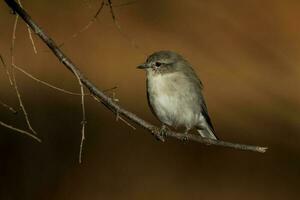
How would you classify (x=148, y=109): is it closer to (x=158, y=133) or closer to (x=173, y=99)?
(x=173, y=99)

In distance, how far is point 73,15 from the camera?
9320mm

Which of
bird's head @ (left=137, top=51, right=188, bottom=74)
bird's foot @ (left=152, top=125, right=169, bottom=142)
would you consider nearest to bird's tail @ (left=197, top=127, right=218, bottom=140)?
bird's head @ (left=137, top=51, right=188, bottom=74)

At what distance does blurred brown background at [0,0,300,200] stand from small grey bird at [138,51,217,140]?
33.6 inches

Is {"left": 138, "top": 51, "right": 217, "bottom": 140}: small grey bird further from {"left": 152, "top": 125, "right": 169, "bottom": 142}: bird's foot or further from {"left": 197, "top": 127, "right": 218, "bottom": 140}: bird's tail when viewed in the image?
{"left": 152, "top": 125, "right": 169, "bottom": 142}: bird's foot

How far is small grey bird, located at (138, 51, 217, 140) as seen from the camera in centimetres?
532

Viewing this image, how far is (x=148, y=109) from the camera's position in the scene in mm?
8164

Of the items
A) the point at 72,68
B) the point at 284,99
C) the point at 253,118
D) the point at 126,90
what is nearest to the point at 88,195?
the point at 126,90

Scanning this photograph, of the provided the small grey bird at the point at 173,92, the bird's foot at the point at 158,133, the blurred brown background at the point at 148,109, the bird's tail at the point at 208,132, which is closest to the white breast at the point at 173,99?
the small grey bird at the point at 173,92

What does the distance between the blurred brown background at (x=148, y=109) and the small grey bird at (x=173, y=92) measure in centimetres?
85

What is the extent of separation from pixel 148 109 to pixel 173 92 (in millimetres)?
2850

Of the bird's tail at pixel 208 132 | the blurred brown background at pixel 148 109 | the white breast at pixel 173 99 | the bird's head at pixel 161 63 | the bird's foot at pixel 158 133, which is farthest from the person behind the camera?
the blurred brown background at pixel 148 109

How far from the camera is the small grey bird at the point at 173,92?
5316 millimetres

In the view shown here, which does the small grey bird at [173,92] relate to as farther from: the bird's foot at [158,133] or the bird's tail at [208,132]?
the bird's foot at [158,133]

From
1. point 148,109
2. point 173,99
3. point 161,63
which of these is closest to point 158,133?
point 173,99
